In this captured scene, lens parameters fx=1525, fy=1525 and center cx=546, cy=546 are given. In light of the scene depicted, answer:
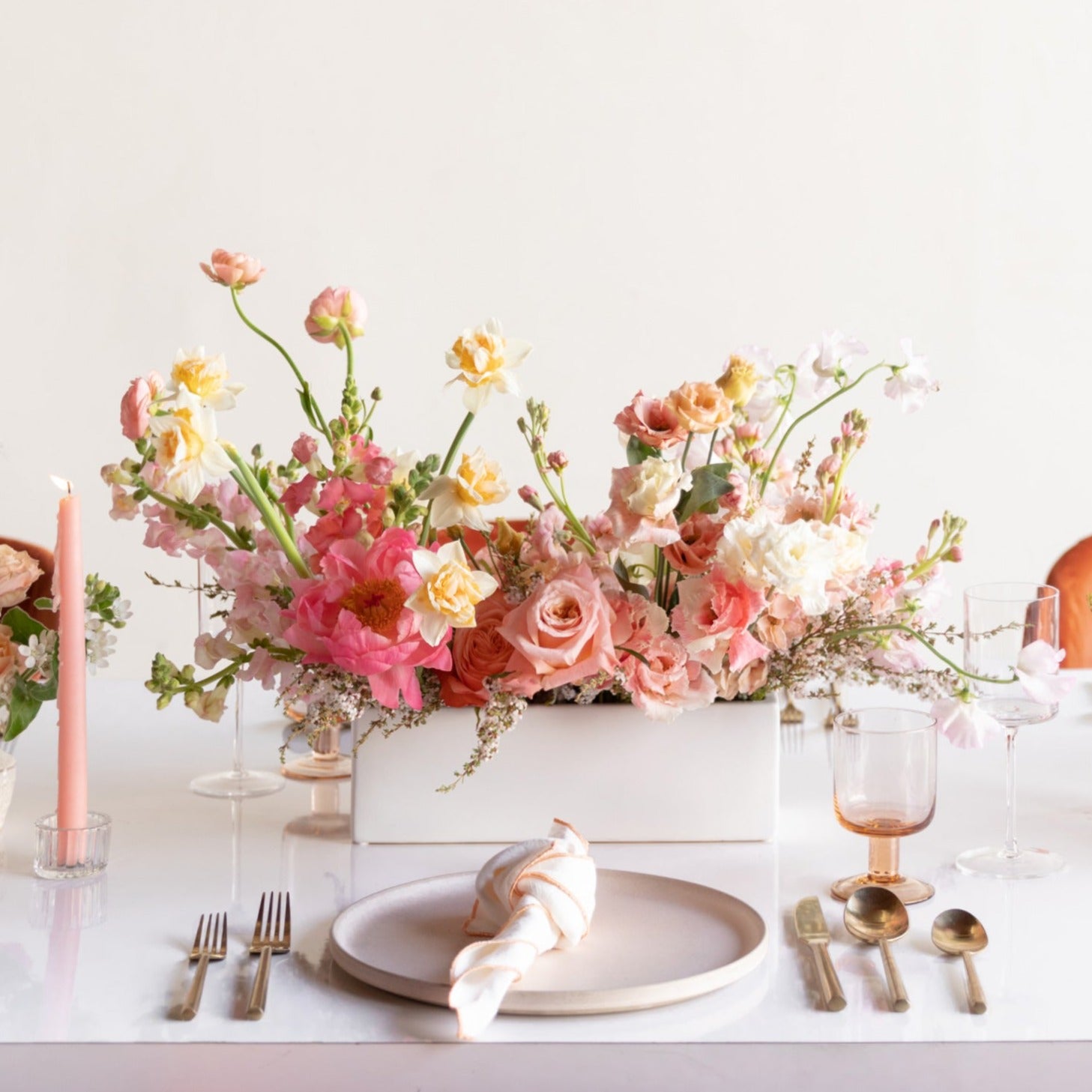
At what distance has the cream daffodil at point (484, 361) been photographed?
1.14 metres

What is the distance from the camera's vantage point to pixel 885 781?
1157mm

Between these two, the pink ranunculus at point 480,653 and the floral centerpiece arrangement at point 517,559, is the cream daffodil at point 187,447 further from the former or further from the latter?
the pink ranunculus at point 480,653

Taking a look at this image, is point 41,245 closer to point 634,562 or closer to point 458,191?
point 458,191

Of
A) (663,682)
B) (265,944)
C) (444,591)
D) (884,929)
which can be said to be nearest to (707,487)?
(663,682)

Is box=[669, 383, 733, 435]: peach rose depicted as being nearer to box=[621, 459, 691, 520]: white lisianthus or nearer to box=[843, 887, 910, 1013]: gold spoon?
box=[621, 459, 691, 520]: white lisianthus

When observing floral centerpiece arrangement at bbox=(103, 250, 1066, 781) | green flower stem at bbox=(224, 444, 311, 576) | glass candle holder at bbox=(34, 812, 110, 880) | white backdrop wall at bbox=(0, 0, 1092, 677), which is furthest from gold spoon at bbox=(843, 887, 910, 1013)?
white backdrop wall at bbox=(0, 0, 1092, 677)

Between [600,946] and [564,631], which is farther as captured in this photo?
[564,631]

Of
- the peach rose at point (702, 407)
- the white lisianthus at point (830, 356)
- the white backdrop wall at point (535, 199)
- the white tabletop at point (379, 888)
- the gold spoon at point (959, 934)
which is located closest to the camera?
the white tabletop at point (379, 888)

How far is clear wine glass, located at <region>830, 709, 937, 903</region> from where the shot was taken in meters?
1.15

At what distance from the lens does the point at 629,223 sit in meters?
3.69

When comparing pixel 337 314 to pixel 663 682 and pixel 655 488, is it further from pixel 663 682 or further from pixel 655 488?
pixel 663 682

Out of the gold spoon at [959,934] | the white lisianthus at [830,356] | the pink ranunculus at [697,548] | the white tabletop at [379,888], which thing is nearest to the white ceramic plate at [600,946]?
the white tabletop at [379,888]

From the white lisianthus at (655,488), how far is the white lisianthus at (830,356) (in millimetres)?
184

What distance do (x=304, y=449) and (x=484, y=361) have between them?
7.5 inches
